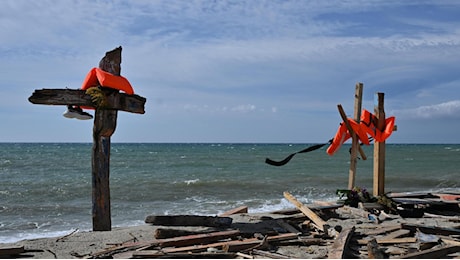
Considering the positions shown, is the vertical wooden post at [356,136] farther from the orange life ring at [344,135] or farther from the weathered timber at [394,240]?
the weathered timber at [394,240]

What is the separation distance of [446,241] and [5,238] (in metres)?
10.4

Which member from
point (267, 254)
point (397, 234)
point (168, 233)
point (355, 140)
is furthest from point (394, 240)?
point (355, 140)

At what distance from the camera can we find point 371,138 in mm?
12305

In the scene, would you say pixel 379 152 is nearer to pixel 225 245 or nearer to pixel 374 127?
pixel 374 127

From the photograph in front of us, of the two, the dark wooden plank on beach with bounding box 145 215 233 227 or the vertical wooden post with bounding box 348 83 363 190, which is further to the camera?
the vertical wooden post with bounding box 348 83 363 190

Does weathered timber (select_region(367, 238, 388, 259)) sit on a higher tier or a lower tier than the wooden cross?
lower

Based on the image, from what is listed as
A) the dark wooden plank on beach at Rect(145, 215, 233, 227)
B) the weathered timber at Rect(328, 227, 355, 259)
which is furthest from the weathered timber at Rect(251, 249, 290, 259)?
the dark wooden plank on beach at Rect(145, 215, 233, 227)

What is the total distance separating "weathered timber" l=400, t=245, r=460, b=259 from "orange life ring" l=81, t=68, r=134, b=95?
5.86 metres

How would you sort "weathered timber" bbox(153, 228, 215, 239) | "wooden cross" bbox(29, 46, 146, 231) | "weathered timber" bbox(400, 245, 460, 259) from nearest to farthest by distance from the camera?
"weathered timber" bbox(400, 245, 460, 259) < "weathered timber" bbox(153, 228, 215, 239) < "wooden cross" bbox(29, 46, 146, 231)

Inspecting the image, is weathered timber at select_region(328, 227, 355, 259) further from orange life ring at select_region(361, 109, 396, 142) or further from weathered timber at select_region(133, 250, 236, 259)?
orange life ring at select_region(361, 109, 396, 142)

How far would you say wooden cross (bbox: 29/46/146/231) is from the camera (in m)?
8.70

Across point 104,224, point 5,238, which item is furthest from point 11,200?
point 104,224

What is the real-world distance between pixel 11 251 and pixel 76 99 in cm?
291

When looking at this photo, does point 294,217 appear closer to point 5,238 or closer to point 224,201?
point 5,238
